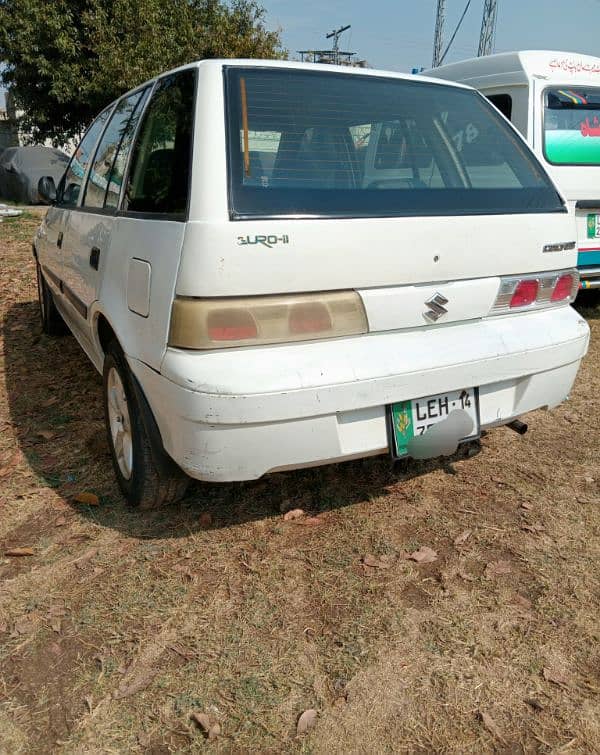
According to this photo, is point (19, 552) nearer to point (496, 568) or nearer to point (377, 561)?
point (377, 561)

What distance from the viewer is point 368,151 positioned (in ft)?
8.73

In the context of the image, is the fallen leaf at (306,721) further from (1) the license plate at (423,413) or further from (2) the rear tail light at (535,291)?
(2) the rear tail light at (535,291)

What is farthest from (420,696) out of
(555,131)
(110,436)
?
(555,131)

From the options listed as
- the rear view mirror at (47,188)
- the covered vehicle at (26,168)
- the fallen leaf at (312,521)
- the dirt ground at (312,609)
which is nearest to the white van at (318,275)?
the dirt ground at (312,609)

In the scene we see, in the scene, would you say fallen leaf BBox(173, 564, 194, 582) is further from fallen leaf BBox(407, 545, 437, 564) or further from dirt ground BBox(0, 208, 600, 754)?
fallen leaf BBox(407, 545, 437, 564)

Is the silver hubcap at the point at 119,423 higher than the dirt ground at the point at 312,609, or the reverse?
the silver hubcap at the point at 119,423

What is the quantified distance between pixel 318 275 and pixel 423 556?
1.21m

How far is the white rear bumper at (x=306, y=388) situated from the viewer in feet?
7.06

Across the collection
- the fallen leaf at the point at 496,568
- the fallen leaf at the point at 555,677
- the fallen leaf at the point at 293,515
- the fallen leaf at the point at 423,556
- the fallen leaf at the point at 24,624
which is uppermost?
the fallen leaf at the point at 24,624

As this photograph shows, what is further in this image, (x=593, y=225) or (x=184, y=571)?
(x=593, y=225)

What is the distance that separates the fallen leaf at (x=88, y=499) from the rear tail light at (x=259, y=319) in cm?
119

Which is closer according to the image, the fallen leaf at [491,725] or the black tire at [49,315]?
the fallen leaf at [491,725]

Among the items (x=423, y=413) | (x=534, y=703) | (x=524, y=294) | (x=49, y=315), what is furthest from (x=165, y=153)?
(x=49, y=315)

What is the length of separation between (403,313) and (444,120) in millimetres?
1069
